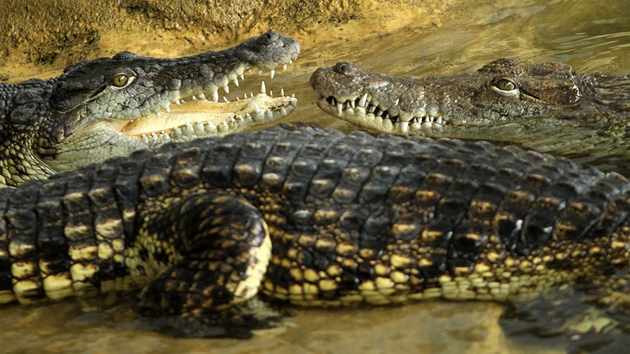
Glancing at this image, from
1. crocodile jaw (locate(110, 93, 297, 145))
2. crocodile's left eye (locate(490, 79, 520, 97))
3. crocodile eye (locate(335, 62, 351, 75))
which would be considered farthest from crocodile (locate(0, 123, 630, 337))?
crocodile's left eye (locate(490, 79, 520, 97))

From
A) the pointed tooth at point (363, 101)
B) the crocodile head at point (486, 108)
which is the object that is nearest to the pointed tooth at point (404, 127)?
the crocodile head at point (486, 108)

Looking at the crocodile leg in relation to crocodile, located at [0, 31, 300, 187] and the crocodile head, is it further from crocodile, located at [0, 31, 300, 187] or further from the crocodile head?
the crocodile head

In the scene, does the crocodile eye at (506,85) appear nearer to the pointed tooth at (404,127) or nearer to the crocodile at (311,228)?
the pointed tooth at (404,127)

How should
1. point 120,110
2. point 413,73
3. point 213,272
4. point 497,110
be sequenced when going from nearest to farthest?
point 213,272 < point 120,110 < point 497,110 < point 413,73

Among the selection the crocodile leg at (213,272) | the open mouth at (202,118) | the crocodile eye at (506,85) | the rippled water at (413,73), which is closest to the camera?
the rippled water at (413,73)

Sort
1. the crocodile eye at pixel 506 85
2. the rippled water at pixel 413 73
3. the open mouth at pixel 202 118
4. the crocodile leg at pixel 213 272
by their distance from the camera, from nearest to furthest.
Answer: the rippled water at pixel 413 73 < the crocodile leg at pixel 213 272 < the open mouth at pixel 202 118 < the crocodile eye at pixel 506 85

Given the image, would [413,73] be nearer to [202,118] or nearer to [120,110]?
[202,118]

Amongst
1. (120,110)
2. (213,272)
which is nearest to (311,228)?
(213,272)

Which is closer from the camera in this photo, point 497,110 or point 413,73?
point 497,110
